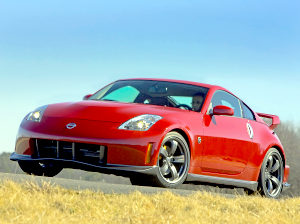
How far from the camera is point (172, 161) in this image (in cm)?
813

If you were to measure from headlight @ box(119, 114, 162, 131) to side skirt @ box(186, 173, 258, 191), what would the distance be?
3.26ft

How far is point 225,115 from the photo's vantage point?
941cm

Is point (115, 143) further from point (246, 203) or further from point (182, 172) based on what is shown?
point (246, 203)

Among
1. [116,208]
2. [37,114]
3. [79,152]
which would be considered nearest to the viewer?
[116,208]

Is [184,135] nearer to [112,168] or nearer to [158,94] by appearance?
[158,94]

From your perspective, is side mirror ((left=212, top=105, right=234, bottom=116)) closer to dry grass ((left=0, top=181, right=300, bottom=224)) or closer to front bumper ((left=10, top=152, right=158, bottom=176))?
front bumper ((left=10, top=152, right=158, bottom=176))

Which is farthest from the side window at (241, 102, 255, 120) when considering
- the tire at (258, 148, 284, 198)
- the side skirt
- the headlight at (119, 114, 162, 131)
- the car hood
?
the headlight at (119, 114, 162, 131)

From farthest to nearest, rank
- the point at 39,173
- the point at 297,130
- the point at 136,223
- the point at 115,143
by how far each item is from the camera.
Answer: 1. the point at 297,130
2. the point at 39,173
3. the point at 115,143
4. the point at 136,223

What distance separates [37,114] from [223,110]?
253 centimetres

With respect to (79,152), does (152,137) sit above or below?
above

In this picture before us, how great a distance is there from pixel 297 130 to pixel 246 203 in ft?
234

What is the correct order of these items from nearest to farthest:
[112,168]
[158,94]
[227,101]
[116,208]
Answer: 1. [116,208]
2. [112,168]
3. [158,94]
4. [227,101]

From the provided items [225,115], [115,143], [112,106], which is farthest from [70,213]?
[225,115]

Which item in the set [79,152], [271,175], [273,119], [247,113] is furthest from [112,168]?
[273,119]
